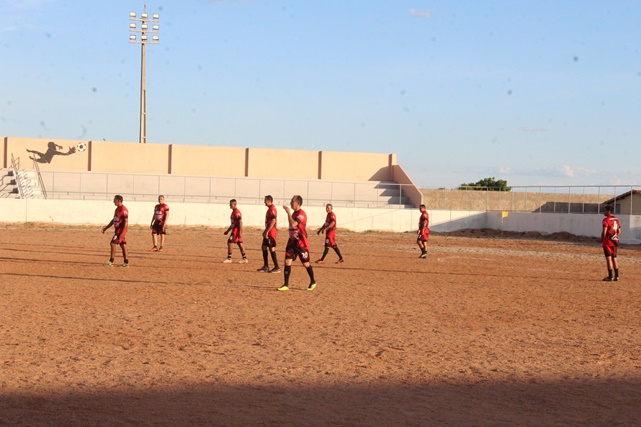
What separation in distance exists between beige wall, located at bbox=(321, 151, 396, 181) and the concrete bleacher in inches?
152

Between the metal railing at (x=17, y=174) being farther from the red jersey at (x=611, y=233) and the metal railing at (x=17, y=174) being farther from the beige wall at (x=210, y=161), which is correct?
the red jersey at (x=611, y=233)

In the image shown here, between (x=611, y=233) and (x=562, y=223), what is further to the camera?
(x=562, y=223)

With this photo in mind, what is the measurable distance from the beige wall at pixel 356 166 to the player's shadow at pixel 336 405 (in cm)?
5408

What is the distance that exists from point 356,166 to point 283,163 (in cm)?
564

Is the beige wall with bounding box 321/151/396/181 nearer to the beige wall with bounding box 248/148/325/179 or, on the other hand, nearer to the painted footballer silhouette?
the beige wall with bounding box 248/148/325/179

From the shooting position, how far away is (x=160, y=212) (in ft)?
91.0

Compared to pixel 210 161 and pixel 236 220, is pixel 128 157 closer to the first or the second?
pixel 210 161

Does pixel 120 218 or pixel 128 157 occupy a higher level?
pixel 128 157

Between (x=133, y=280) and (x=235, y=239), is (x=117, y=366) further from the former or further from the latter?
(x=235, y=239)

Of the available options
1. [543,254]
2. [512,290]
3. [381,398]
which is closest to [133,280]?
[512,290]

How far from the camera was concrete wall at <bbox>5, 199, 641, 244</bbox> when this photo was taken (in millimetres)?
45781

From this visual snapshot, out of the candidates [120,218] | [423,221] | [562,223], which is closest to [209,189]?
[562,223]

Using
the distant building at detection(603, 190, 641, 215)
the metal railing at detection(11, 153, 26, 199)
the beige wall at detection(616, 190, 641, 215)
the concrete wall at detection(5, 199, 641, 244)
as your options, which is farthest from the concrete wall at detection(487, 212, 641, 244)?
the metal railing at detection(11, 153, 26, 199)

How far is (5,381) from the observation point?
8047 mm
